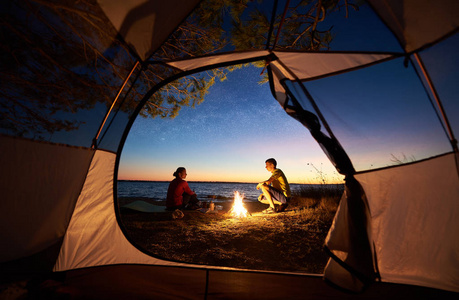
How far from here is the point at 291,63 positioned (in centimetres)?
183

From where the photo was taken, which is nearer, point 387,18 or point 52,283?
point 387,18

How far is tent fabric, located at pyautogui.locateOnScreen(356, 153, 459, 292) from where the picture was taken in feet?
4.49

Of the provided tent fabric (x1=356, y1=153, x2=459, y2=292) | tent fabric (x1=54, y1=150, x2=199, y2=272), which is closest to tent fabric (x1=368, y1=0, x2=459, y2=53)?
tent fabric (x1=356, y1=153, x2=459, y2=292)

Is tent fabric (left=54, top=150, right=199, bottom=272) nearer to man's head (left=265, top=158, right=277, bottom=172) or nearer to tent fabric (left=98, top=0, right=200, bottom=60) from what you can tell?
tent fabric (left=98, top=0, right=200, bottom=60)

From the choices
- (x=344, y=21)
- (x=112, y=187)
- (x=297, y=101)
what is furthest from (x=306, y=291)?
(x=344, y=21)

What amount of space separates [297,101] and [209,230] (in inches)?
108

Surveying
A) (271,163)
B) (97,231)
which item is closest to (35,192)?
(97,231)

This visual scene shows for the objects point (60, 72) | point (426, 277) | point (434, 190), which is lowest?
point (426, 277)

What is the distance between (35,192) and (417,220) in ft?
10.5

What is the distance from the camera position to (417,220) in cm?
146

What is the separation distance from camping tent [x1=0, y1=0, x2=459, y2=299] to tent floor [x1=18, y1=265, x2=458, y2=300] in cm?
1

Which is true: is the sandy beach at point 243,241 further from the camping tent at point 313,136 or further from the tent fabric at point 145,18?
the tent fabric at point 145,18

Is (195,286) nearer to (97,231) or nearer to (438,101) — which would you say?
(97,231)

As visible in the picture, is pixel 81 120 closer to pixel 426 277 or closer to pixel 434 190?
pixel 434 190
